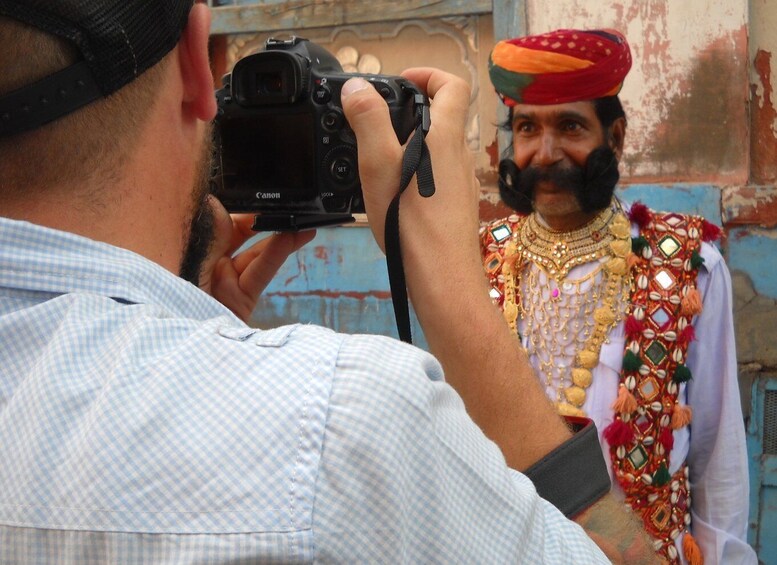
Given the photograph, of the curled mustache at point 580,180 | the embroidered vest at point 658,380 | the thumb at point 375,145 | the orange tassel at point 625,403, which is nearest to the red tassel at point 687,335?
the embroidered vest at point 658,380

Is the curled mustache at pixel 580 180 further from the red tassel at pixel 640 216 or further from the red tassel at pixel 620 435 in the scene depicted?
the red tassel at pixel 620 435

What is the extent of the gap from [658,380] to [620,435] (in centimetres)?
18

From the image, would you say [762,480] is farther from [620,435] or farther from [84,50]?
[84,50]

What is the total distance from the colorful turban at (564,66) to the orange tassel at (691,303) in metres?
0.68

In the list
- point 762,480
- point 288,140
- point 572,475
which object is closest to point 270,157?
point 288,140

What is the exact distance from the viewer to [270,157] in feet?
3.93

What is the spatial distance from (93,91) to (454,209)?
1.48 ft

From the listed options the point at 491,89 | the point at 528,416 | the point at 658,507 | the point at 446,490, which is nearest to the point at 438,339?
the point at 528,416

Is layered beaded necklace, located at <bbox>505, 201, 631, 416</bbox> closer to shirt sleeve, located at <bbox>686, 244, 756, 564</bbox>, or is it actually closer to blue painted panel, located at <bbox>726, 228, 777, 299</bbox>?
shirt sleeve, located at <bbox>686, 244, 756, 564</bbox>

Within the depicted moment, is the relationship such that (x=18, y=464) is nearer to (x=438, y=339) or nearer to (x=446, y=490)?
(x=446, y=490)

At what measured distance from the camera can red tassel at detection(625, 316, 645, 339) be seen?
87.5 inches

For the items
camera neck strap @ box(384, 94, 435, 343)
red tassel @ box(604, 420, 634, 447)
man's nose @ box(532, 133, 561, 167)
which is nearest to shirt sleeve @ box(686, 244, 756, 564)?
red tassel @ box(604, 420, 634, 447)

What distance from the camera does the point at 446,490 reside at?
0.62 meters

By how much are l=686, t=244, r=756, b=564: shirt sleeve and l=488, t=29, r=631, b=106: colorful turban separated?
24.5 inches
